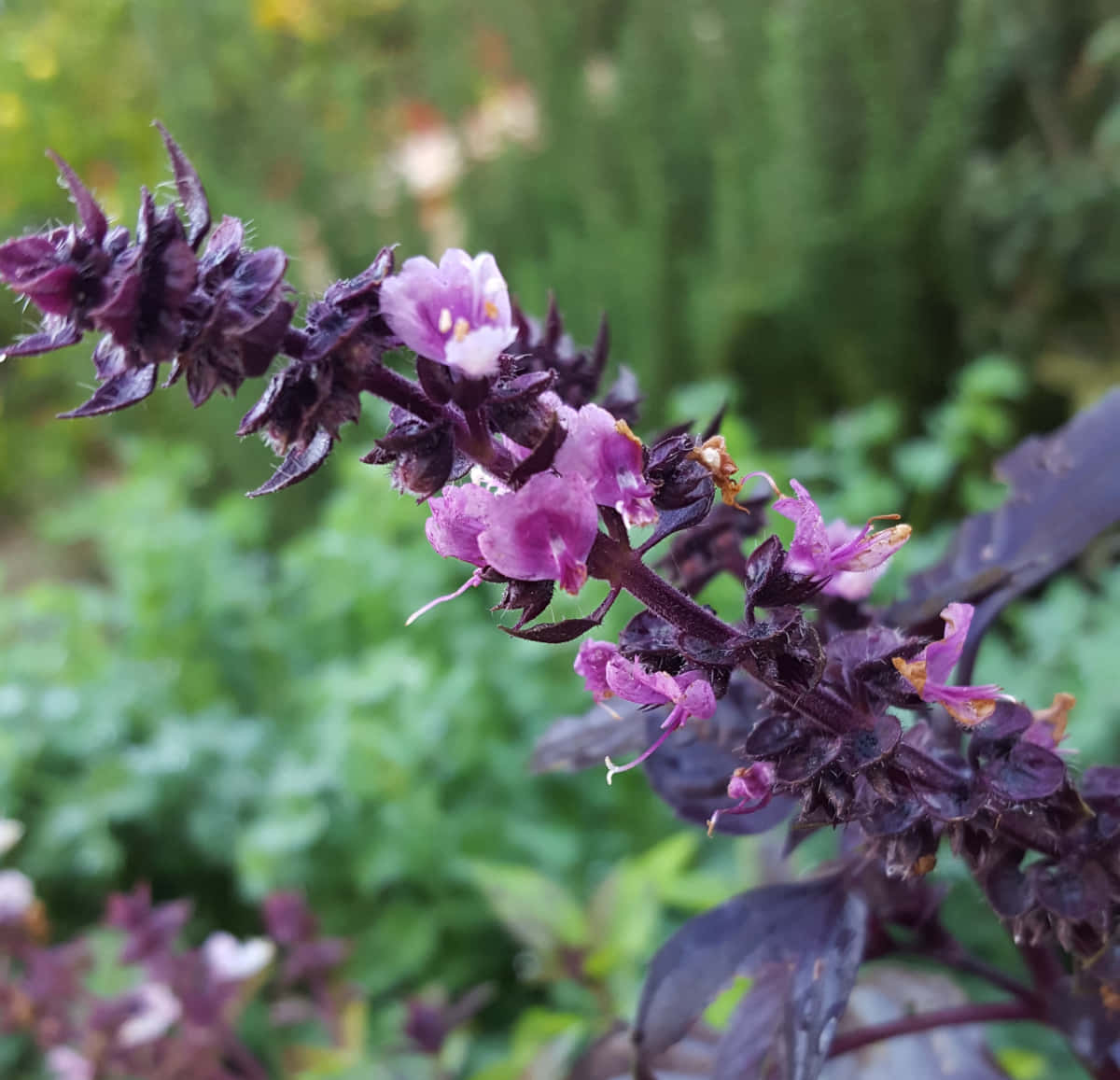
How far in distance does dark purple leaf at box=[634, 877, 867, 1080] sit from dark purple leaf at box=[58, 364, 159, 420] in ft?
1.19

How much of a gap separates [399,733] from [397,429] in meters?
0.98

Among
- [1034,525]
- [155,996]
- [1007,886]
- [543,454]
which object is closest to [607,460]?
[543,454]

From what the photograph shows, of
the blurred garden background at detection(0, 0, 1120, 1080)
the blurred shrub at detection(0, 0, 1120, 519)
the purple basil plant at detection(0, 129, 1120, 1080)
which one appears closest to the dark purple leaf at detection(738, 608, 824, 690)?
the purple basil plant at detection(0, 129, 1120, 1080)

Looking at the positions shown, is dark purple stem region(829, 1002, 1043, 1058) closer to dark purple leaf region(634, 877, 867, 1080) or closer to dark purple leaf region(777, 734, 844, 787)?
dark purple leaf region(634, 877, 867, 1080)

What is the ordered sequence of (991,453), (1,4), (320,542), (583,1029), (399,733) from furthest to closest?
(1,4)
(991,453)
(320,542)
(399,733)
(583,1029)

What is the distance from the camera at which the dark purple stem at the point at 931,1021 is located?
0.55 m

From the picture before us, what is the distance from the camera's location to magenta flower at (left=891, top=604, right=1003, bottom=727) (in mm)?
380

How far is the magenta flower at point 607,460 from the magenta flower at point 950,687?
0.12 meters

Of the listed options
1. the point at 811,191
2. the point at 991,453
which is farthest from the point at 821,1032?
the point at 991,453

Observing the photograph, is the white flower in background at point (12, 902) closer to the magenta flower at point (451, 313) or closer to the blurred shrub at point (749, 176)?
the magenta flower at point (451, 313)

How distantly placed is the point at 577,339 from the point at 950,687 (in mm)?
1714

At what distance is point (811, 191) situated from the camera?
1.92 m

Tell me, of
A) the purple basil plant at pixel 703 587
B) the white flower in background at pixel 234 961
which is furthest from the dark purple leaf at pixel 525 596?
the white flower in background at pixel 234 961

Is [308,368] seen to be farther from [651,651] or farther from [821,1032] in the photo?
[821,1032]
